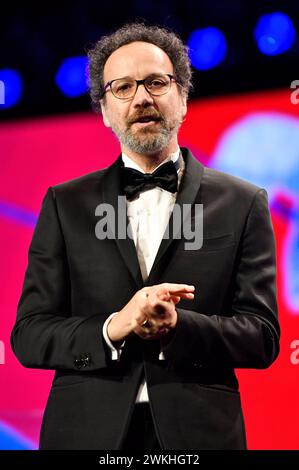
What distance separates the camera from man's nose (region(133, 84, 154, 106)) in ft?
7.04

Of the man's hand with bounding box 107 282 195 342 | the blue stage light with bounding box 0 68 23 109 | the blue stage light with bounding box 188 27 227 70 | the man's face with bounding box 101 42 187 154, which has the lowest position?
the man's hand with bounding box 107 282 195 342

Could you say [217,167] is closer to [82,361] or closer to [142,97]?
[142,97]

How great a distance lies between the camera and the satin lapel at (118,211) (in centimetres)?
196

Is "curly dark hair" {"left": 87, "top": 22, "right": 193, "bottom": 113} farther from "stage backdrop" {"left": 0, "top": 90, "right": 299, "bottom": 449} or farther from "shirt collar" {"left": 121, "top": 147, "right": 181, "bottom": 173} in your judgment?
"stage backdrop" {"left": 0, "top": 90, "right": 299, "bottom": 449}

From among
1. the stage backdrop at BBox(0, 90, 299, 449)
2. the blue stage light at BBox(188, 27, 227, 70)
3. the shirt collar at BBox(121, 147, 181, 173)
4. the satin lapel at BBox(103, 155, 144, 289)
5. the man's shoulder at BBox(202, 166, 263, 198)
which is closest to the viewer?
the satin lapel at BBox(103, 155, 144, 289)

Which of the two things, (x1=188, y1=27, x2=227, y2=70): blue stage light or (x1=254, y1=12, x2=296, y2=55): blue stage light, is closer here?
(x1=254, y1=12, x2=296, y2=55): blue stage light

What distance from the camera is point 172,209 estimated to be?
7.14 feet

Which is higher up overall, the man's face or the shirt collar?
the man's face

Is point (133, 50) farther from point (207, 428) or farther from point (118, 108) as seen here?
point (207, 428)

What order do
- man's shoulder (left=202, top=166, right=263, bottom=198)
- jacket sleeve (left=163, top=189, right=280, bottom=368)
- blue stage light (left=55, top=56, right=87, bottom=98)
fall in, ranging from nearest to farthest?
jacket sleeve (left=163, top=189, right=280, bottom=368) → man's shoulder (left=202, top=166, right=263, bottom=198) → blue stage light (left=55, top=56, right=87, bottom=98)

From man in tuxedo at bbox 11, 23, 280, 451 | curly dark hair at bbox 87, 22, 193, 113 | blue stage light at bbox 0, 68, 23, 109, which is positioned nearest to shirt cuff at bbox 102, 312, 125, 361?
man in tuxedo at bbox 11, 23, 280, 451

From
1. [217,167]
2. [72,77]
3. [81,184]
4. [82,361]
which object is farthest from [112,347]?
[72,77]
